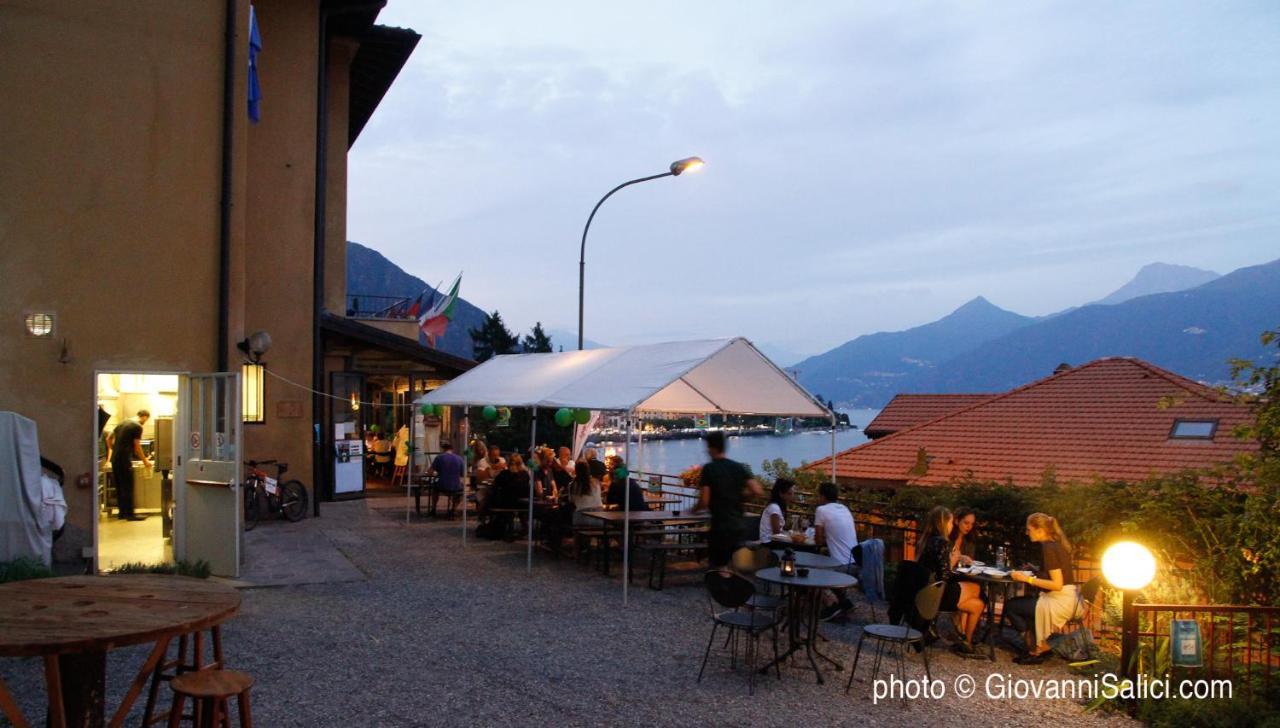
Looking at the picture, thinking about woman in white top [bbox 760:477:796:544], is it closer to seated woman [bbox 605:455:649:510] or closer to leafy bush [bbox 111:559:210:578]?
seated woman [bbox 605:455:649:510]

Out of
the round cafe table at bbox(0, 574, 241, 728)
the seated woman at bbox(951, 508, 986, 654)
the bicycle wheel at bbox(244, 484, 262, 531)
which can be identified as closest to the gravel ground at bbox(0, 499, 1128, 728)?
the seated woman at bbox(951, 508, 986, 654)

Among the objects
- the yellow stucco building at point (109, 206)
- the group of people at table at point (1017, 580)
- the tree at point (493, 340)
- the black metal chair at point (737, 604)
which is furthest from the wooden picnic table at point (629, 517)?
the tree at point (493, 340)

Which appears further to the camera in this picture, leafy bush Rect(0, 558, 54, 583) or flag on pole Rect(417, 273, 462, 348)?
flag on pole Rect(417, 273, 462, 348)

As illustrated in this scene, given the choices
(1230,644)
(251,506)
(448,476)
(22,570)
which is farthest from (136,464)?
(1230,644)

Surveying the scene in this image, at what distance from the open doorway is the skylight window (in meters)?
18.3

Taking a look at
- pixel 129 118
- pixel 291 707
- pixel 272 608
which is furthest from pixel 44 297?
pixel 291 707

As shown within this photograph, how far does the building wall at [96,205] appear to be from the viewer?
336 inches

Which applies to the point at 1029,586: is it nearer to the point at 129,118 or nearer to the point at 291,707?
the point at 291,707

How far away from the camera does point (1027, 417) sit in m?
21.3

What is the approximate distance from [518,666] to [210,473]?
4.57 meters

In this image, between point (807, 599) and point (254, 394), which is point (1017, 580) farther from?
point (254, 394)

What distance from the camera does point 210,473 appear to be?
30.3ft

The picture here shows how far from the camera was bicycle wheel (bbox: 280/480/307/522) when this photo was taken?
45.2 feet

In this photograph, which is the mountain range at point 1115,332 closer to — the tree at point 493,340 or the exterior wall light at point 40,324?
the tree at point 493,340
